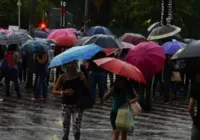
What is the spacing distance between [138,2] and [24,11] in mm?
31189

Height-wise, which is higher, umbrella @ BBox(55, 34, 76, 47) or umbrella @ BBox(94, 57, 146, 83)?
umbrella @ BBox(94, 57, 146, 83)

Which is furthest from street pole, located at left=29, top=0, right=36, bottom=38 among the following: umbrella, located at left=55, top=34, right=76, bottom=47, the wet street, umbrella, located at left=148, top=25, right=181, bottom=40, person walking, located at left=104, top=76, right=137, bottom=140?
person walking, located at left=104, top=76, right=137, bottom=140

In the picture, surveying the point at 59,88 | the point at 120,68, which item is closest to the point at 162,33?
the point at 59,88

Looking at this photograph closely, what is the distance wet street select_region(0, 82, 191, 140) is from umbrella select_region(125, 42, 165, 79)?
1315 mm

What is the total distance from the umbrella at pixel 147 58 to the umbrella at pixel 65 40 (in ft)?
20.5

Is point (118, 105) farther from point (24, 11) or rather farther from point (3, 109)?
point (24, 11)

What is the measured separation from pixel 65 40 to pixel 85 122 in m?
7.01

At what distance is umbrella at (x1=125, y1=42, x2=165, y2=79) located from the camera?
14.4 meters

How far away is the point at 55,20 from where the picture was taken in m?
36.5

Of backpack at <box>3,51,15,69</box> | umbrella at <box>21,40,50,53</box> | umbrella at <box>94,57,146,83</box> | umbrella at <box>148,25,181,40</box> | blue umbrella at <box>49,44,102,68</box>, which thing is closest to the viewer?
umbrella at <box>94,57,146,83</box>

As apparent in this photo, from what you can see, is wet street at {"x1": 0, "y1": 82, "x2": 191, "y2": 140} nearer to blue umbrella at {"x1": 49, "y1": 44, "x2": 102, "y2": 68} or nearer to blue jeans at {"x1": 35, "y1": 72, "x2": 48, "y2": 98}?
blue jeans at {"x1": 35, "y1": 72, "x2": 48, "y2": 98}

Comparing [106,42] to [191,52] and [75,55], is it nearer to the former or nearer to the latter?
[75,55]

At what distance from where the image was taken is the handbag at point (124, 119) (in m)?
10.0

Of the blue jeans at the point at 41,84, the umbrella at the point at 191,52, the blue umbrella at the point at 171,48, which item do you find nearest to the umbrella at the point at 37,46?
the blue jeans at the point at 41,84
